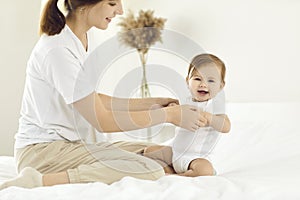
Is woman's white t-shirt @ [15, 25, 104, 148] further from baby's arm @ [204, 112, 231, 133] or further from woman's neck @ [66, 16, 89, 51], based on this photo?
baby's arm @ [204, 112, 231, 133]

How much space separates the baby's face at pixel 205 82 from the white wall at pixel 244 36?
89 cm

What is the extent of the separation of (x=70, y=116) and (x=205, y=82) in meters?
0.48

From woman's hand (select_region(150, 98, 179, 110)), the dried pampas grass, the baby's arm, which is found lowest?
the baby's arm

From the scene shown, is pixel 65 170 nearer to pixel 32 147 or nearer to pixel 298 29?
pixel 32 147

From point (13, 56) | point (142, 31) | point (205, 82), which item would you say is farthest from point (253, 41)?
point (13, 56)

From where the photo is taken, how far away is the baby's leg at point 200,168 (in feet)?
5.87

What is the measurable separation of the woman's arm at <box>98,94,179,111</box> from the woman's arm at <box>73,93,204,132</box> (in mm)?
266

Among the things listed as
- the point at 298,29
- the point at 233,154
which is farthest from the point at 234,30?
the point at 233,154

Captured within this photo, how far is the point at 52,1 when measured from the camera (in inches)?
71.4

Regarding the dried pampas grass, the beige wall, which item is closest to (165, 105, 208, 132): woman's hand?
the dried pampas grass

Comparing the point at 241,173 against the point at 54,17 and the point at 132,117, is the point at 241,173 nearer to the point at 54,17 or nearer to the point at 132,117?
the point at 132,117

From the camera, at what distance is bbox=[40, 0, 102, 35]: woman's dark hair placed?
1790mm

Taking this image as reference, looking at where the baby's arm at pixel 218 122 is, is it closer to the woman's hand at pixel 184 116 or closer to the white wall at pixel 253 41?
the woman's hand at pixel 184 116

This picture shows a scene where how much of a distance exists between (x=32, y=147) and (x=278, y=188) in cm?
81
